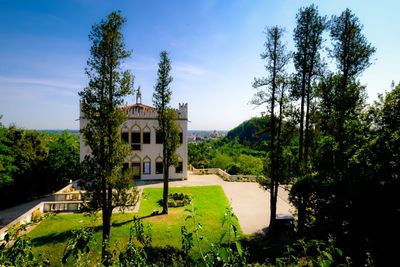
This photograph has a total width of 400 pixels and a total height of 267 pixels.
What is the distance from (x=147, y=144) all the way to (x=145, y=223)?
14.8 m

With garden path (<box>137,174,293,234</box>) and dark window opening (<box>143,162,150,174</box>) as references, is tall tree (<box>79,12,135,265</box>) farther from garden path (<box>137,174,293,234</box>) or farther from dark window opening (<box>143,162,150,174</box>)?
dark window opening (<box>143,162,150,174</box>)

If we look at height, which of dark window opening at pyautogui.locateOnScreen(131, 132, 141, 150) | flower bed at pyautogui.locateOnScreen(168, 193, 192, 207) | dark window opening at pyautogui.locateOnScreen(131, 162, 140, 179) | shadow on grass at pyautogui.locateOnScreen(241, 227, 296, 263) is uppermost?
dark window opening at pyautogui.locateOnScreen(131, 132, 141, 150)

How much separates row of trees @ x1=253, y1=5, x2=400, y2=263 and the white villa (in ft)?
54.6

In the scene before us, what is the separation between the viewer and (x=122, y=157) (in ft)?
50.6

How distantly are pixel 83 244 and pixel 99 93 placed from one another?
39.2 feet

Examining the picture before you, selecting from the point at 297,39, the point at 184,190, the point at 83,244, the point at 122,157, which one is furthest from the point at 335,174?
the point at 184,190

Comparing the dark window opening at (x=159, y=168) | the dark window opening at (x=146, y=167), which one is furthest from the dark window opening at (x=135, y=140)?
the dark window opening at (x=159, y=168)

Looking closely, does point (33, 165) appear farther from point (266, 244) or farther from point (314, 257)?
point (314, 257)

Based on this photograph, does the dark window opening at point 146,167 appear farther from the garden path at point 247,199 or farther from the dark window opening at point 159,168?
the garden path at point 247,199

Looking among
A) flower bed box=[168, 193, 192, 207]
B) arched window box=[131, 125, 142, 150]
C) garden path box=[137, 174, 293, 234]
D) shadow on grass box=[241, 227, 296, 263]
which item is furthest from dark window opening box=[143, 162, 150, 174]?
shadow on grass box=[241, 227, 296, 263]

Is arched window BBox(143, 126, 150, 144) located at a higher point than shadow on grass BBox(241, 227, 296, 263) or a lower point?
higher

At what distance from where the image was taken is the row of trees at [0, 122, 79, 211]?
84.3 ft

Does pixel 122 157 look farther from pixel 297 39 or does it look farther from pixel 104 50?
pixel 297 39

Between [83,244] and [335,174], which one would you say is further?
[335,174]
